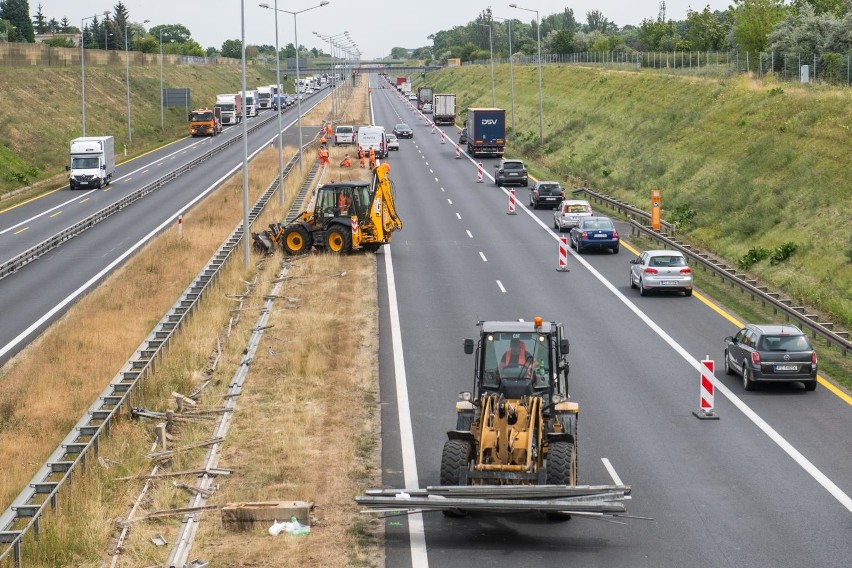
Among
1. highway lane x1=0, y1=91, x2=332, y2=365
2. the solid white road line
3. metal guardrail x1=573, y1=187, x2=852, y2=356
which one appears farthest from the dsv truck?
the solid white road line

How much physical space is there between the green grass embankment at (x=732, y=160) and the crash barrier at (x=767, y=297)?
1.57 m

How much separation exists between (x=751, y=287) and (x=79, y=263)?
1021 inches

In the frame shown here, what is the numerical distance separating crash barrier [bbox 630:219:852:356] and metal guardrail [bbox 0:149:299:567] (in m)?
16.6

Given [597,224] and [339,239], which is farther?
[597,224]

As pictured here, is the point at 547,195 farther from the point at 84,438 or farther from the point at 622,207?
the point at 84,438

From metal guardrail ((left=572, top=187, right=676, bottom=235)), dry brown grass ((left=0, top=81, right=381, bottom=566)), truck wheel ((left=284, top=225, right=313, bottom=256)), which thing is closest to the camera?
dry brown grass ((left=0, top=81, right=381, bottom=566))

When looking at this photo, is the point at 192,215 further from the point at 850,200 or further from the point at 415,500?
the point at 415,500

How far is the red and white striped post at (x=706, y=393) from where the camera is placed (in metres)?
24.8

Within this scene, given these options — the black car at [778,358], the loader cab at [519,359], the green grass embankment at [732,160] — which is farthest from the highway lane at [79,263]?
the green grass embankment at [732,160]

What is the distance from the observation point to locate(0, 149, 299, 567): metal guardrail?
17859 mm

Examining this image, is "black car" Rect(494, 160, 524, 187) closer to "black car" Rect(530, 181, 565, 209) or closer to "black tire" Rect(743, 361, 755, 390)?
"black car" Rect(530, 181, 565, 209)

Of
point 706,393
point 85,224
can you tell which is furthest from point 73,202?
point 706,393

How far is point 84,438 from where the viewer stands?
22625 mm

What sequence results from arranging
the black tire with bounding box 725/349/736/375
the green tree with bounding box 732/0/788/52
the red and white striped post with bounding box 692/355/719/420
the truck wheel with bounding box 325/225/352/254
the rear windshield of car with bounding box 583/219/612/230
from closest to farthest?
the red and white striped post with bounding box 692/355/719/420
the black tire with bounding box 725/349/736/375
the truck wheel with bounding box 325/225/352/254
the rear windshield of car with bounding box 583/219/612/230
the green tree with bounding box 732/0/788/52
